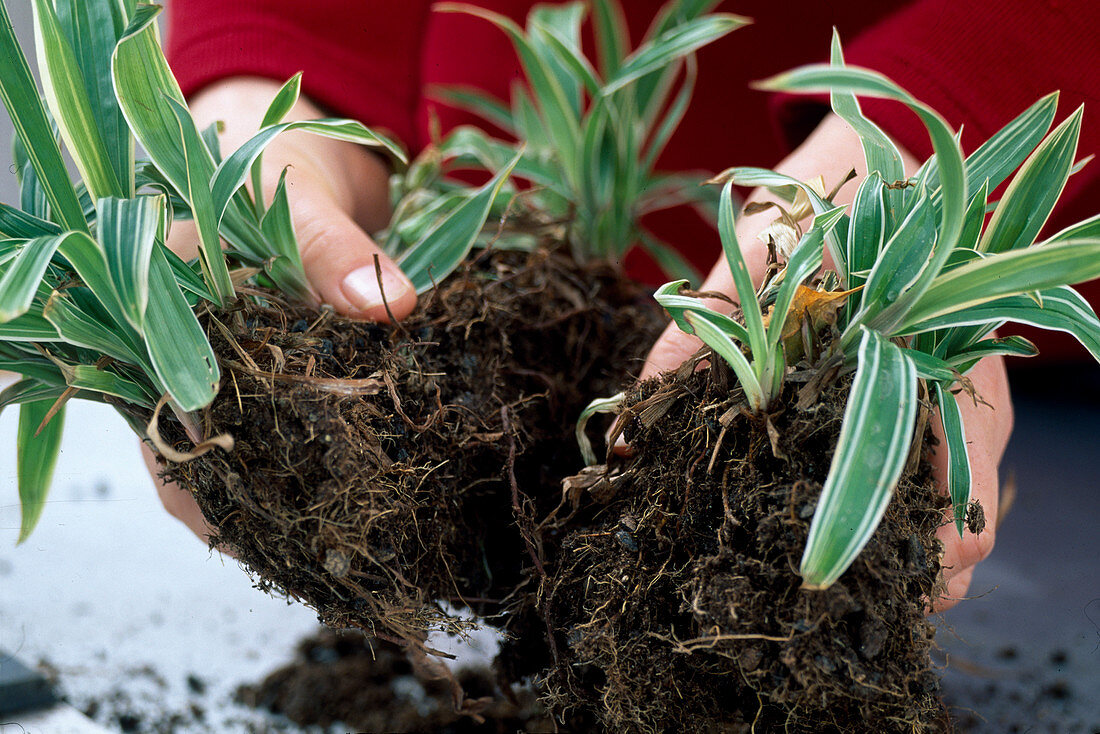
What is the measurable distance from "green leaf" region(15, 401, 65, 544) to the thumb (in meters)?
0.31

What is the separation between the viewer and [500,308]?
0.85m

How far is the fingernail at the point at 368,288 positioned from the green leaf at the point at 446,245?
54 mm

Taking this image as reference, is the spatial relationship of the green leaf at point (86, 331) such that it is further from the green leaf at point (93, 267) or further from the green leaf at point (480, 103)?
the green leaf at point (480, 103)

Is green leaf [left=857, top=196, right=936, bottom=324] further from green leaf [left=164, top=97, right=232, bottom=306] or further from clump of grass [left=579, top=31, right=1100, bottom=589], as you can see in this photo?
green leaf [left=164, top=97, right=232, bottom=306]

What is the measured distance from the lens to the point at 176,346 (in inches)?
21.7

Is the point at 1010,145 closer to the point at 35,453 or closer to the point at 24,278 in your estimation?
the point at 24,278

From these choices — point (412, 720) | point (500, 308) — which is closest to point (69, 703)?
point (412, 720)

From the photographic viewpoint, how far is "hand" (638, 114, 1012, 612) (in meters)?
0.71

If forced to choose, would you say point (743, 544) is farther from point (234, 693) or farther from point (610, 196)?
point (234, 693)

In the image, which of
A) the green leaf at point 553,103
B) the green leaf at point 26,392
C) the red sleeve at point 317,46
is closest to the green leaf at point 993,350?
the green leaf at point 553,103

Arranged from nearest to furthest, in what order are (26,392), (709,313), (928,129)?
(928,129) < (709,313) < (26,392)

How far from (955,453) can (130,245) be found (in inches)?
26.4

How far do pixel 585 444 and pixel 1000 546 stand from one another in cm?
62

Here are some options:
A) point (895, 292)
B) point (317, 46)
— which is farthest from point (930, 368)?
point (317, 46)
